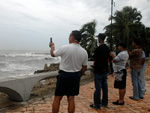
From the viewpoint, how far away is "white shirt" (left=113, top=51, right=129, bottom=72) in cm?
344

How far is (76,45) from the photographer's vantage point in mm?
2459

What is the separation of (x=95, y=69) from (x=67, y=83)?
1117mm

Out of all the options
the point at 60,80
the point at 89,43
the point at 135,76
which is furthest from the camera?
the point at 89,43

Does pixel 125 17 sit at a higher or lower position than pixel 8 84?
higher

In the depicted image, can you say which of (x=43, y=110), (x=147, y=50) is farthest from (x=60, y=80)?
(x=147, y=50)

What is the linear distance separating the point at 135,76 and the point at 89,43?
→ 79.9ft

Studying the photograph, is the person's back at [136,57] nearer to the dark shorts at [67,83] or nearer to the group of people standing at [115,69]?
the group of people standing at [115,69]

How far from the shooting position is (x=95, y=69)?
3326mm

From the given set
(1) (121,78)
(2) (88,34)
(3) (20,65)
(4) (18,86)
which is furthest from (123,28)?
(4) (18,86)

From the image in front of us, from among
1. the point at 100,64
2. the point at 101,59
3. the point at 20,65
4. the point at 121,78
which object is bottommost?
the point at 20,65

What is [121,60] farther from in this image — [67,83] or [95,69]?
[67,83]

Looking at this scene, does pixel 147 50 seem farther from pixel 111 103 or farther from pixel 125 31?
pixel 111 103

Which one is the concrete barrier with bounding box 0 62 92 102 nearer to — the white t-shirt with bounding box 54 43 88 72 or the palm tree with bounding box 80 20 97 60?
the white t-shirt with bounding box 54 43 88 72

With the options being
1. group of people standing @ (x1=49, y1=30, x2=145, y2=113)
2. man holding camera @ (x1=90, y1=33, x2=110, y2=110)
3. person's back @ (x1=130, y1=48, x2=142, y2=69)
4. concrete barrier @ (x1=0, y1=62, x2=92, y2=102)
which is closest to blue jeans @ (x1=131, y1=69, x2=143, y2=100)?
group of people standing @ (x1=49, y1=30, x2=145, y2=113)
